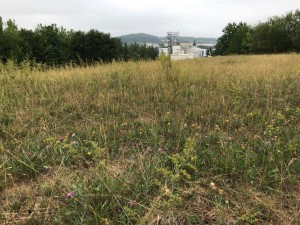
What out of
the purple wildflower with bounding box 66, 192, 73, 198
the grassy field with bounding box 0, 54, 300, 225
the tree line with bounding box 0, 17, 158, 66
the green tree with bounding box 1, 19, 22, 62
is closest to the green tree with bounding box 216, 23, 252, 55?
the tree line with bounding box 0, 17, 158, 66

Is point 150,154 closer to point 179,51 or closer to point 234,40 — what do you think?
point 179,51

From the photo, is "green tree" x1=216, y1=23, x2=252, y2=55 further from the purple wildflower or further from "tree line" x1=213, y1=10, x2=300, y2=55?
the purple wildflower

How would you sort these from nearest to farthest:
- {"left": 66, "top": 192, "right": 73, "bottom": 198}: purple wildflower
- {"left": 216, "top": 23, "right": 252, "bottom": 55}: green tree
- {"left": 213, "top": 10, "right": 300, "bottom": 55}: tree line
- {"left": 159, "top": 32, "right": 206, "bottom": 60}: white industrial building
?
{"left": 66, "top": 192, "right": 73, "bottom": 198}: purple wildflower < {"left": 159, "top": 32, "right": 206, "bottom": 60}: white industrial building < {"left": 213, "top": 10, "right": 300, "bottom": 55}: tree line < {"left": 216, "top": 23, "right": 252, "bottom": 55}: green tree

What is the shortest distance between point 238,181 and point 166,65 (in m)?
4.36

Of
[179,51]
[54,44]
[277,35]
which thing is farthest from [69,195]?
[277,35]

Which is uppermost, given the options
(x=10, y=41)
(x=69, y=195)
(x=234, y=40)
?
(x=234, y=40)

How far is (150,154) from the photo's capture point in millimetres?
2961

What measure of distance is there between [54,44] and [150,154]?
128 feet

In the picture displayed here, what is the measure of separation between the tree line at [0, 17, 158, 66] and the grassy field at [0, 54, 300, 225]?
28106mm

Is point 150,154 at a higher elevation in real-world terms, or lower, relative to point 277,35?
lower

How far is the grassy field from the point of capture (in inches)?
86.4

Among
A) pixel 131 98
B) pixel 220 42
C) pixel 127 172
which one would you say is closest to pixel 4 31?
pixel 131 98

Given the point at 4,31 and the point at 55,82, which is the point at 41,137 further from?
the point at 4,31

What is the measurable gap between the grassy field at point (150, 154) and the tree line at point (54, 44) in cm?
2811
